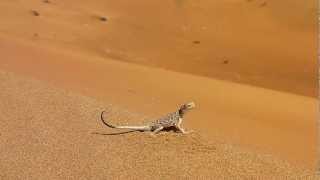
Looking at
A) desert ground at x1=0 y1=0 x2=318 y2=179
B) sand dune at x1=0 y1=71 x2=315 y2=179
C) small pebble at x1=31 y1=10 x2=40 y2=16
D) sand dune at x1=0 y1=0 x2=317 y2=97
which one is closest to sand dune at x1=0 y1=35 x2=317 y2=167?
desert ground at x1=0 y1=0 x2=318 y2=179

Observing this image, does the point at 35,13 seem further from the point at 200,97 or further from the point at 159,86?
the point at 200,97

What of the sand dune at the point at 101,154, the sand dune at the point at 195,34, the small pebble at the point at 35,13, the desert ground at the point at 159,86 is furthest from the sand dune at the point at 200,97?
the small pebble at the point at 35,13

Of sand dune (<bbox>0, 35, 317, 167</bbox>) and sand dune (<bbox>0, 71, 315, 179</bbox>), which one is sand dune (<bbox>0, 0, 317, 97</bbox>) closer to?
sand dune (<bbox>0, 35, 317, 167</bbox>)

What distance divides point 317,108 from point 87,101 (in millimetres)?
2710

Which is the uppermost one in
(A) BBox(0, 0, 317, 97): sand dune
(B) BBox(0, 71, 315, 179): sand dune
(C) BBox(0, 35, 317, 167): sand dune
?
(A) BBox(0, 0, 317, 97): sand dune

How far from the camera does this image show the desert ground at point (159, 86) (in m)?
4.77

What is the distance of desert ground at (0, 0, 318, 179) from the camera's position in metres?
4.77

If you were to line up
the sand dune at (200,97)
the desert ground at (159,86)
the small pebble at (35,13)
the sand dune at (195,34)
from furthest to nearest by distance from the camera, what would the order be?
the small pebble at (35,13) → the sand dune at (195,34) → the sand dune at (200,97) → the desert ground at (159,86)

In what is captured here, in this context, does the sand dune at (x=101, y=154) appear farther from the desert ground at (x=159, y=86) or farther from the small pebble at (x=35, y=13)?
the small pebble at (x=35, y=13)

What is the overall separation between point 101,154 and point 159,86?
316 centimetres

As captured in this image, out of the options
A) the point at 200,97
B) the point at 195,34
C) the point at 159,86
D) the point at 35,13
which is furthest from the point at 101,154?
the point at 35,13

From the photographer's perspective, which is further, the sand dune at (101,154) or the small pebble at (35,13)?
the small pebble at (35,13)

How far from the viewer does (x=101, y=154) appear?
4.82 m

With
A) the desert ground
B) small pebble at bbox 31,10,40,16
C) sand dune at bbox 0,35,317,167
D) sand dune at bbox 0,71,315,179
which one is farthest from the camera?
small pebble at bbox 31,10,40,16
